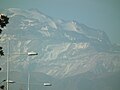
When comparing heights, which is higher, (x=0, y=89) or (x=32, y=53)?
(x=32, y=53)

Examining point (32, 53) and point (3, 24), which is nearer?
point (3, 24)

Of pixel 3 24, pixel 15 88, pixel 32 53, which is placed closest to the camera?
pixel 3 24

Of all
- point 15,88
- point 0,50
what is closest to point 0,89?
point 0,50

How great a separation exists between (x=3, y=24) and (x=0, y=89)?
26.1 feet

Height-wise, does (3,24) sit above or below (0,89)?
above

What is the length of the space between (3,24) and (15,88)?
474 ft

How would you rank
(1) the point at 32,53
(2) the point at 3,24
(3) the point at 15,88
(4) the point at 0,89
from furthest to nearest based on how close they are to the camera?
(3) the point at 15,88, (1) the point at 32,53, (4) the point at 0,89, (2) the point at 3,24

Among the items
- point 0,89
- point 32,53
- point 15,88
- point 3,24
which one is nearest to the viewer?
point 3,24

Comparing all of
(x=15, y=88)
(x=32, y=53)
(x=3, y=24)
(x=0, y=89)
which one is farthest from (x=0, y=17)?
(x=15, y=88)

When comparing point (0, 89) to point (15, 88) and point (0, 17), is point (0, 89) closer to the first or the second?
point (0, 17)

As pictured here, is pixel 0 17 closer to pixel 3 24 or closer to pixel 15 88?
pixel 3 24

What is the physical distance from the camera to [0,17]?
4072cm

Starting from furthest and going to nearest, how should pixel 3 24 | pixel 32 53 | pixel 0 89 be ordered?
pixel 32 53 < pixel 0 89 < pixel 3 24

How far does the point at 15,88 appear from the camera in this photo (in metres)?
183
